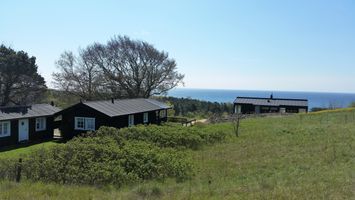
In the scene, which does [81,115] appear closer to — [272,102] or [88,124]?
[88,124]

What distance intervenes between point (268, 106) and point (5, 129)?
3876 cm

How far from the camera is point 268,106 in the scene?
54781 millimetres

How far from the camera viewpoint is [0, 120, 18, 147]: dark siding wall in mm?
25280

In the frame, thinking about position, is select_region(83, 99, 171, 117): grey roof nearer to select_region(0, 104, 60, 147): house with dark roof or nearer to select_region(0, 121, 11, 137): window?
select_region(0, 104, 60, 147): house with dark roof

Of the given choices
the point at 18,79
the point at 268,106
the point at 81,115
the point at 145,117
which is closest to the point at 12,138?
the point at 81,115

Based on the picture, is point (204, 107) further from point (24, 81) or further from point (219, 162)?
point (219, 162)

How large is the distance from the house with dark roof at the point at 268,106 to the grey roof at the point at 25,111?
1240 inches

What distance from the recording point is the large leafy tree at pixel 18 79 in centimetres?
4238

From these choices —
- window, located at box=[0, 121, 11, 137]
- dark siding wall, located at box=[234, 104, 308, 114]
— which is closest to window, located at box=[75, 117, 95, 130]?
window, located at box=[0, 121, 11, 137]

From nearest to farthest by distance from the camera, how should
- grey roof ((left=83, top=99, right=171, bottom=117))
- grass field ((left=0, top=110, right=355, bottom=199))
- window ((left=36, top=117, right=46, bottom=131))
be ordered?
grass field ((left=0, top=110, right=355, bottom=199)) < grey roof ((left=83, top=99, right=171, bottom=117)) < window ((left=36, top=117, right=46, bottom=131))

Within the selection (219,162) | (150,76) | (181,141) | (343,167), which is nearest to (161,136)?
(181,141)

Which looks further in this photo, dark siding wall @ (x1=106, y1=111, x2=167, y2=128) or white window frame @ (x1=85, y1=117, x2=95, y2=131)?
dark siding wall @ (x1=106, y1=111, x2=167, y2=128)

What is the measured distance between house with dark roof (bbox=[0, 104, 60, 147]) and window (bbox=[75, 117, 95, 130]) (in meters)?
2.51

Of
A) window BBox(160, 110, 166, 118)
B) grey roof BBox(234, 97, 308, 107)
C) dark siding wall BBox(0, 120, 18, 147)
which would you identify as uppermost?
grey roof BBox(234, 97, 308, 107)
